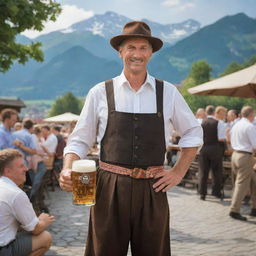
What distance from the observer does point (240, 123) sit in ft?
22.4

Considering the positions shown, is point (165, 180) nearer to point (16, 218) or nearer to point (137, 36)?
point (137, 36)

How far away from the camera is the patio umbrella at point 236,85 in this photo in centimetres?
718

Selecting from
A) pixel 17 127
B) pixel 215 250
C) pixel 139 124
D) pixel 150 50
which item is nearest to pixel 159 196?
pixel 139 124

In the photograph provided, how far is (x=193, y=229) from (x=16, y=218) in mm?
3299

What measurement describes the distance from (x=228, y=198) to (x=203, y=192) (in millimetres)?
620

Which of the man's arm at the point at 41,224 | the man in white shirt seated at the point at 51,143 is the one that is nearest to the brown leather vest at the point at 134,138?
the man's arm at the point at 41,224

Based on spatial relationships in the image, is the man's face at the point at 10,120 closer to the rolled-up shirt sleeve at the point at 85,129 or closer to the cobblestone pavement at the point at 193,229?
the cobblestone pavement at the point at 193,229

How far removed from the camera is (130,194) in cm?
230

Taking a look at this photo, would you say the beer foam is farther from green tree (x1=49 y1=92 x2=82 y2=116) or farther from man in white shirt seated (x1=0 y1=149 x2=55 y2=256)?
green tree (x1=49 y1=92 x2=82 y2=116)

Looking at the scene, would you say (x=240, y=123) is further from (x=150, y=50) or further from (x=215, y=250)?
(x=150, y=50)

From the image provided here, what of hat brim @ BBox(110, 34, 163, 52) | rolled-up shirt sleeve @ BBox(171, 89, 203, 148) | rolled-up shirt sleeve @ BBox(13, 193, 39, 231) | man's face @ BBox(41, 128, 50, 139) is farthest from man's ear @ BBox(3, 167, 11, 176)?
man's face @ BBox(41, 128, 50, 139)

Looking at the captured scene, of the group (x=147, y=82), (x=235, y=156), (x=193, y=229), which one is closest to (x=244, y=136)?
(x=235, y=156)

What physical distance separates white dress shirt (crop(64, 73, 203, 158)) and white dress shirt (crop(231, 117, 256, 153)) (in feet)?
14.5

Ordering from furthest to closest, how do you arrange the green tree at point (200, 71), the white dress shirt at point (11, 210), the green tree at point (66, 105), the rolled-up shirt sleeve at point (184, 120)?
1. the green tree at point (66, 105)
2. the green tree at point (200, 71)
3. the white dress shirt at point (11, 210)
4. the rolled-up shirt sleeve at point (184, 120)
